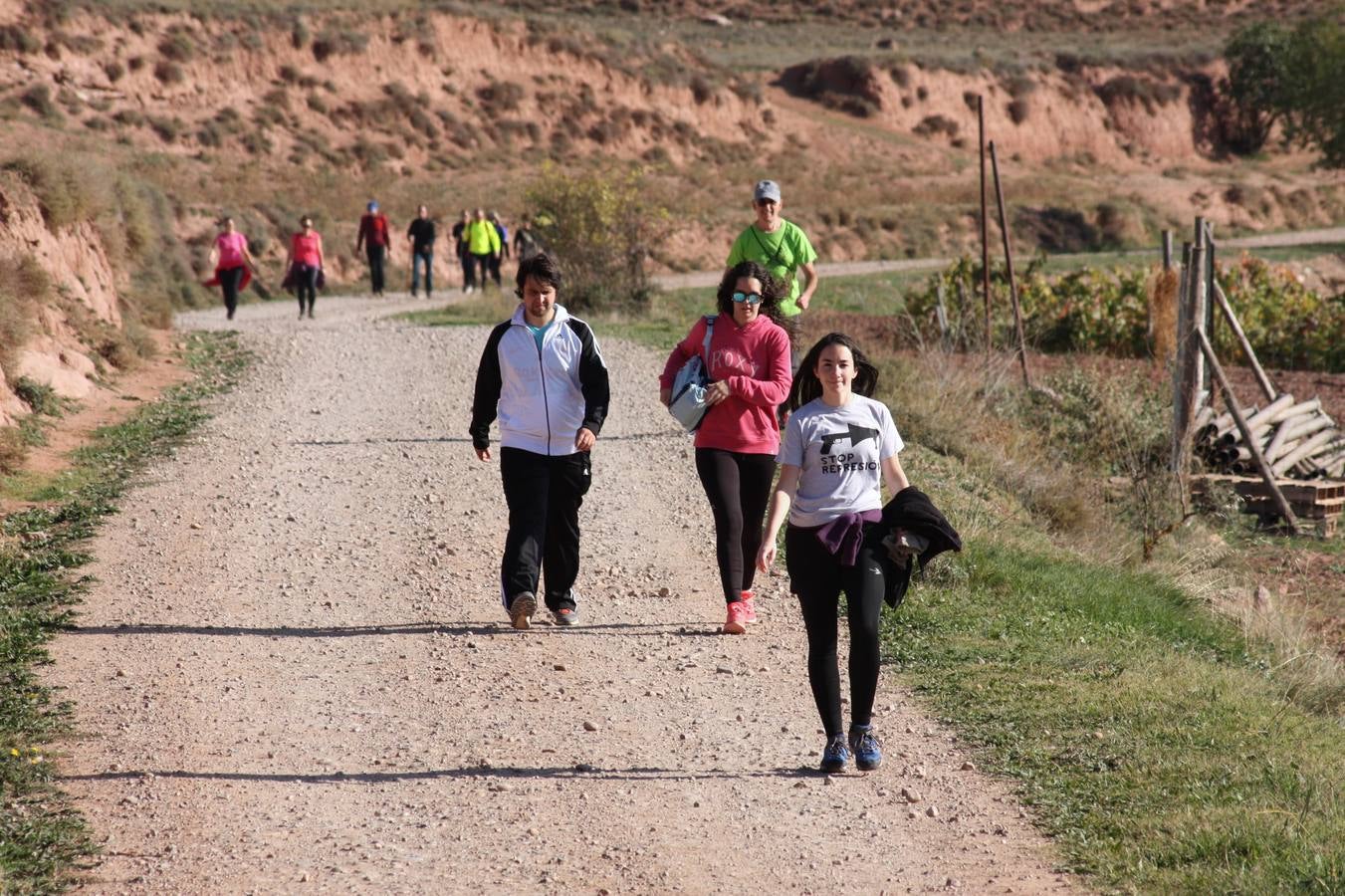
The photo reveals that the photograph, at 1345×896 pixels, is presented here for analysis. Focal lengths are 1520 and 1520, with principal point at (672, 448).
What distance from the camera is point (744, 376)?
724cm

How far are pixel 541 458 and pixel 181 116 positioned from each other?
3867 cm

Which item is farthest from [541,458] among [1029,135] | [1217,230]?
[1029,135]

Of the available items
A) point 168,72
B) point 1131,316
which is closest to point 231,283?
point 1131,316

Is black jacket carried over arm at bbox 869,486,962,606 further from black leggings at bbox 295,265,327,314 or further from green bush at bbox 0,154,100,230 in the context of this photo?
black leggings at bbox 295,265,327,314

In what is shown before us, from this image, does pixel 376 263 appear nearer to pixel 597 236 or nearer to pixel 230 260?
pixel 230 260

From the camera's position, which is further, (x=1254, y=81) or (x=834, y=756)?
(x=1254, y=81)

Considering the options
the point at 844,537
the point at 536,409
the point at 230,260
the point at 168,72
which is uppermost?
the point at 168,72

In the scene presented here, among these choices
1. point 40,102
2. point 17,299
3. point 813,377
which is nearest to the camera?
point 813,377

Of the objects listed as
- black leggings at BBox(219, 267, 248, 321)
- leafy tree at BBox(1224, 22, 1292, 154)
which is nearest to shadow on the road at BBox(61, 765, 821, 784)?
black leggings at BBox(219, 267, 248, 321)

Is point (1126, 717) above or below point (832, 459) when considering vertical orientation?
below

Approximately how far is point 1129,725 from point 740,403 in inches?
92.4

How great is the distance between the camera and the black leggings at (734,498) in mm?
7402

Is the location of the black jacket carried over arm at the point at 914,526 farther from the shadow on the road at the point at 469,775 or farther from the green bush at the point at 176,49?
the green bush at the point at 176,49

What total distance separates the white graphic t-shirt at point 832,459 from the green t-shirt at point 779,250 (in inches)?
129
